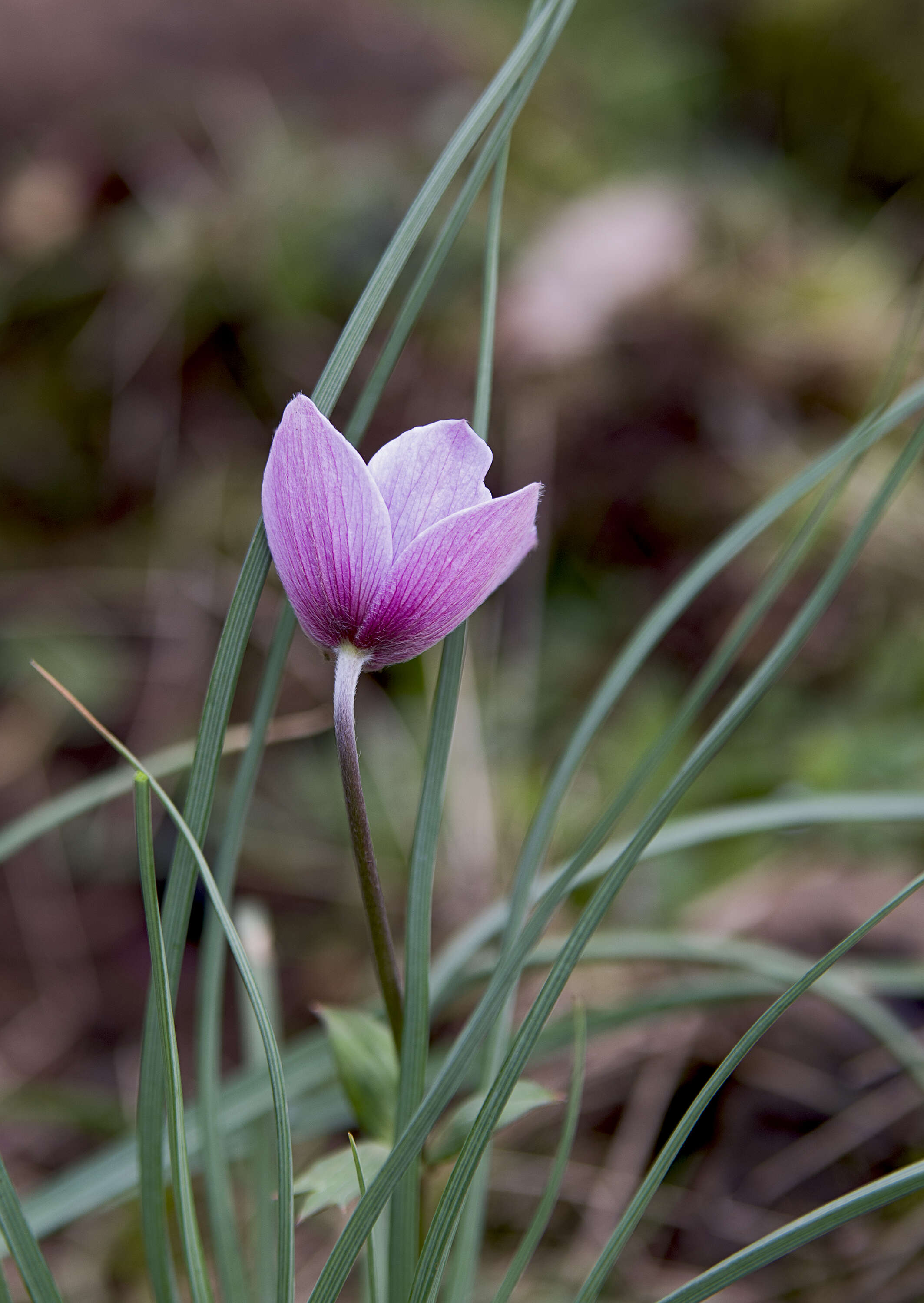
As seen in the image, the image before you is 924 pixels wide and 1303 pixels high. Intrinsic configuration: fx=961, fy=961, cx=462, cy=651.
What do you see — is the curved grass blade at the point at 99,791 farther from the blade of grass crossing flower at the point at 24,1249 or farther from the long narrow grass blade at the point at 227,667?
the blade of grass crossing flower at the point at 24,1249

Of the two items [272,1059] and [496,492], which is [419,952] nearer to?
[272,1059]

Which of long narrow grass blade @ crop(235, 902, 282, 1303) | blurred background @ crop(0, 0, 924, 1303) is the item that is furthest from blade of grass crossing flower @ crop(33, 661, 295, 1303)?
blurred background @ crop(0, 0, 924, 1303)

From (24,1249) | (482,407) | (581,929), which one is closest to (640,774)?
(581,929)

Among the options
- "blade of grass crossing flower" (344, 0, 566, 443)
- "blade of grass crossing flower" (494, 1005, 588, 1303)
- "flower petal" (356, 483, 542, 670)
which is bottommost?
"blade of grass crossing flower" (494, 1005, 588, 1303)

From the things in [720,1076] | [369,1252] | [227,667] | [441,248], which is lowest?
[369,1252]

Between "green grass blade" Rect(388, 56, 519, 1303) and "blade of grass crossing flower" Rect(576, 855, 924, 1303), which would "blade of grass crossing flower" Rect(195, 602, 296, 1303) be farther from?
"blade of grass crossing flower" Rect(576, 855, 924, 1303)

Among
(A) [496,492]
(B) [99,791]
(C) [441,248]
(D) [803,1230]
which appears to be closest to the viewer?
(D) [803,1230]

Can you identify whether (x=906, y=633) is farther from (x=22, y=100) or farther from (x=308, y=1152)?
(x=22, y=100)
